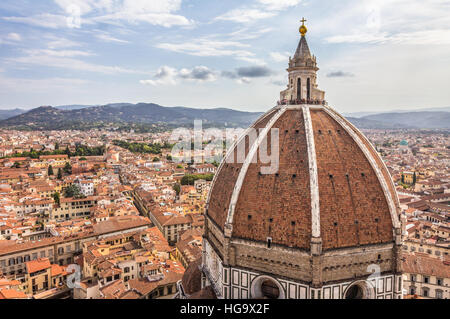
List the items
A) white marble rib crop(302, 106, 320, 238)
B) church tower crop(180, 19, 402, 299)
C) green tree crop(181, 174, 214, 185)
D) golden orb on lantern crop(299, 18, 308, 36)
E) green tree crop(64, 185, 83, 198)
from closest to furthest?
white marble rib crop(302, 106, 320, 238) < church tower crop(180, 19, 402, 299) < golden orb on lantern crop(299, 18, 308, 36) < green tree crop(64, 185, 83, 198) < green tree crop(181, 174, 214, 185)

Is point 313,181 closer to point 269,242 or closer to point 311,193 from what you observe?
point 311,193

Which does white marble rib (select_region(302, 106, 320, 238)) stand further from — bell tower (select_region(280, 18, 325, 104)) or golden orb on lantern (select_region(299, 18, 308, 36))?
golden orb on lantern (select_region(299, 18, 308, 36))

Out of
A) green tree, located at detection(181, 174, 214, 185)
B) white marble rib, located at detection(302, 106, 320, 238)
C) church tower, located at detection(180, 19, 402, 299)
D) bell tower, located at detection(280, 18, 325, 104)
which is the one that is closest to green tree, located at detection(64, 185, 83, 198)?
green tree, located at detection(181, 174, 214, 185)

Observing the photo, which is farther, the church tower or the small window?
the small window

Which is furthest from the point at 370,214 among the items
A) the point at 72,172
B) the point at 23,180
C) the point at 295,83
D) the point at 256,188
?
the point at 72,172

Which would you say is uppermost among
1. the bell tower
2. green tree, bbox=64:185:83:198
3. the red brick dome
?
the bell tower

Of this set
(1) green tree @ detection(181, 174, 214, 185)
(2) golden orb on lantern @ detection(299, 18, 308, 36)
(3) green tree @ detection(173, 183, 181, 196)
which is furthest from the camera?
(1) green tree @ detection(181, 174, 214, 185)

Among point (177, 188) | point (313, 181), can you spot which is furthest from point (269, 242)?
point (177, 188)

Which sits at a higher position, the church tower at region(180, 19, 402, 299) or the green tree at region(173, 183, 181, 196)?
the church tower at region(180, 19, 402, 299)
